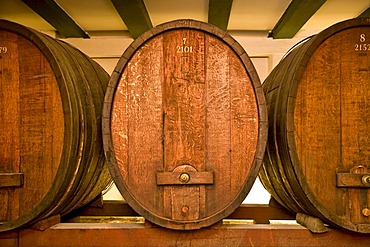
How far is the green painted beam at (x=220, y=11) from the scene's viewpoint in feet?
9.79

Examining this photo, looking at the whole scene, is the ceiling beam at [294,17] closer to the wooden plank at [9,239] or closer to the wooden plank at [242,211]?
the wooden plank at [242,211]

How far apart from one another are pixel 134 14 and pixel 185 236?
173 cm

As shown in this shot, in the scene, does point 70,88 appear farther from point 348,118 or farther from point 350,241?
point 350,241

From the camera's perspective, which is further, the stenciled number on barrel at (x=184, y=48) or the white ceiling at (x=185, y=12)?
the white ceiling at (x=185, y=12)

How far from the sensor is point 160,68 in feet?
6.59

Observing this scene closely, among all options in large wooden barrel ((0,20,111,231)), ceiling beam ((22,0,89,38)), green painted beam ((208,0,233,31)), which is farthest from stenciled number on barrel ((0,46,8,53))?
green painted beam ((208,0,233,31))

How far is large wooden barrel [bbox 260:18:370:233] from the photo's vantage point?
1.99m

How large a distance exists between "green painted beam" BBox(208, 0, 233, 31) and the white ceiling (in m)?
0.07

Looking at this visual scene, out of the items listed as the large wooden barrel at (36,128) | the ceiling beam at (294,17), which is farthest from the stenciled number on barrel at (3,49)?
the ceiling beam at (294,17)

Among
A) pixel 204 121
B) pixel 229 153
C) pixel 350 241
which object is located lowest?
pixel 350 241

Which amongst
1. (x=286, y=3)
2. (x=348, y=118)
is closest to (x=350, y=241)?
(x=348, y=118)

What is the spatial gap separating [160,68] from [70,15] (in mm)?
1628

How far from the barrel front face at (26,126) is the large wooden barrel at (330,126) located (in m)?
1.03

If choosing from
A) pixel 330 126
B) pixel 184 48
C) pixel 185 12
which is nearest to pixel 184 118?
pixel 184 48
